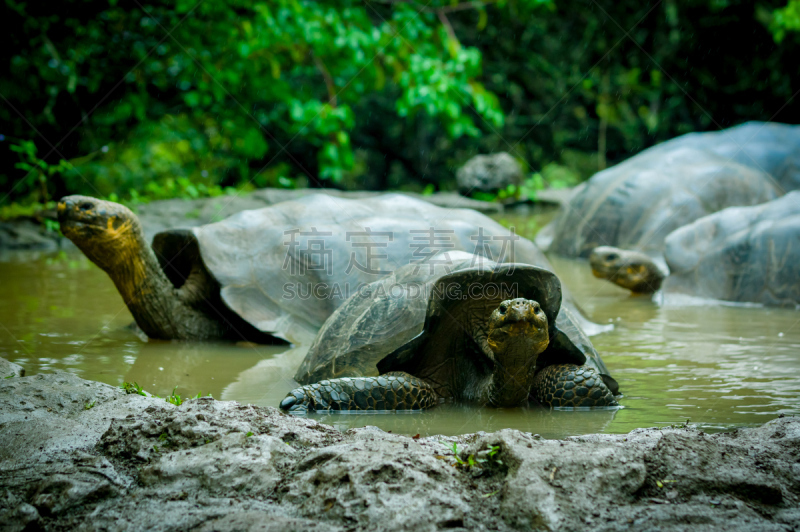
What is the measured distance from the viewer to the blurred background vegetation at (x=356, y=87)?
30.1 feet

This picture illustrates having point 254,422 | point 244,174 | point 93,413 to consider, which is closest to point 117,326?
point 93,413

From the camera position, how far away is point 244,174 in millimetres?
12250

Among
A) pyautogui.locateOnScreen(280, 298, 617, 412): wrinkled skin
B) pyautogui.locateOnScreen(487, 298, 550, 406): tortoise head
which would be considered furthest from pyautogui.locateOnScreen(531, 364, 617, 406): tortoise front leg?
pyautogui.locateOnScreen(487, 298, 550, 406): tortoise head

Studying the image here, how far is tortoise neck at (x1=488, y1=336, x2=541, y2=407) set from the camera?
2.50 metres

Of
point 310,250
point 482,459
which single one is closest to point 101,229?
point 310,250

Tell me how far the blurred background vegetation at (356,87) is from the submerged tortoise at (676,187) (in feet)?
7.20

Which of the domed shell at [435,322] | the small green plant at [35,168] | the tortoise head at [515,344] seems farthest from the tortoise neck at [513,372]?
the small green plant at [35,168]

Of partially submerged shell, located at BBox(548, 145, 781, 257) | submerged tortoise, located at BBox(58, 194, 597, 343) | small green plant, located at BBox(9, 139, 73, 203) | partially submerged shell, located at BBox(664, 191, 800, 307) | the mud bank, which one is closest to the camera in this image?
the mud bank

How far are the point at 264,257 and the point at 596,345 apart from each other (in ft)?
6.83

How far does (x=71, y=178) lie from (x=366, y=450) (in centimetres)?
937

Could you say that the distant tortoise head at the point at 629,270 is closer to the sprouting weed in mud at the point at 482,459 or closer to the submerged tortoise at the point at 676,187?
the submerged tortoise at the point at 676,187

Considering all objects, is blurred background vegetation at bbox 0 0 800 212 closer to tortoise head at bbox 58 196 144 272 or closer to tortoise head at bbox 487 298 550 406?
tortoise head at bbox 58 196 144 272

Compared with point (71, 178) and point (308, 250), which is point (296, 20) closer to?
point (71, 178)

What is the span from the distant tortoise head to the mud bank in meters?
3.84
